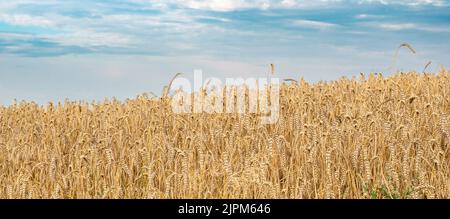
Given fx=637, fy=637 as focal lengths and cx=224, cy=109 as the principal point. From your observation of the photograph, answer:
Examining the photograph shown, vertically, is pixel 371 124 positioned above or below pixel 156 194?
above

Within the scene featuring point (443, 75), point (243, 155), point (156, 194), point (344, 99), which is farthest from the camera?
point (443, 75)

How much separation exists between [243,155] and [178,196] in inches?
61.8

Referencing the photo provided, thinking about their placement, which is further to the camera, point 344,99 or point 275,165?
point 344,99

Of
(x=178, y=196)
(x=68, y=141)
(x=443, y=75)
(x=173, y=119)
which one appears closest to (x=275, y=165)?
(x=178, y=196)

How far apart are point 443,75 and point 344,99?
3.47 m

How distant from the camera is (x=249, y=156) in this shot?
241 inches

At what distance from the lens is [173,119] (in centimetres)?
815

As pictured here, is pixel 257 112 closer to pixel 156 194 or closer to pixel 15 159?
pixel 15 159

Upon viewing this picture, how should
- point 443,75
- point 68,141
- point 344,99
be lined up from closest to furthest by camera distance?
1. point 68,141
2. point 344,99
3. point 443,75

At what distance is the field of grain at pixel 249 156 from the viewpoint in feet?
16.1

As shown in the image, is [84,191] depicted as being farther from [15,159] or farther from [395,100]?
[395,100]

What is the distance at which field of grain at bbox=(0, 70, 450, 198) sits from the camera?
4922 millimetres

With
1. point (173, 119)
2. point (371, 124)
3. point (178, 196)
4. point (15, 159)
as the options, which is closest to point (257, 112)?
point (173, 119)
